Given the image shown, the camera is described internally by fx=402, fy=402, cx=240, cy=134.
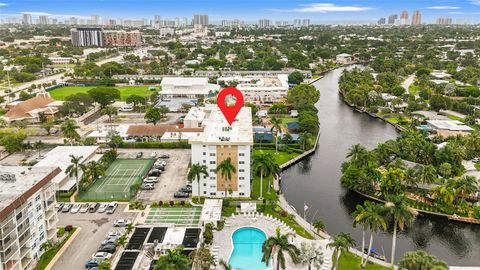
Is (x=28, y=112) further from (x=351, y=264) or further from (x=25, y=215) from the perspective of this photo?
(x=351, y=264)

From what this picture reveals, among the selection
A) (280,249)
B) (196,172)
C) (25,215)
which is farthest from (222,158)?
(25,215)

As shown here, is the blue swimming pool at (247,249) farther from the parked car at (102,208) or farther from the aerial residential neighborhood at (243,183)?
the parked car at (102,208)

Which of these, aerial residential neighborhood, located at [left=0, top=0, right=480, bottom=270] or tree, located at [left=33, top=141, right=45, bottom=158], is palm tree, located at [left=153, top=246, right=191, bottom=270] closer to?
aerial residential neighborhood, located at [left=0, top=0, right=480, bottom=270]

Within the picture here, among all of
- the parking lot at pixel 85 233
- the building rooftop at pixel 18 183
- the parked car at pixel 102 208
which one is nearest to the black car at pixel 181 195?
the parking lot at pixel 85 233

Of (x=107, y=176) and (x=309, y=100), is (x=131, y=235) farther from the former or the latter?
(x=309, y=100)

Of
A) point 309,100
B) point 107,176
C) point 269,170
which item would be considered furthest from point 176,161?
point 309,100

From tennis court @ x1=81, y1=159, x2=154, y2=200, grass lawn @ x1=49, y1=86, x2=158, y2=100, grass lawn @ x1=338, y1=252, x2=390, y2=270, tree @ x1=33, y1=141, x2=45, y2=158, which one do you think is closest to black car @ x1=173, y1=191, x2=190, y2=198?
tennis court @ x1=81, y1=159, x2=154, y2=200
